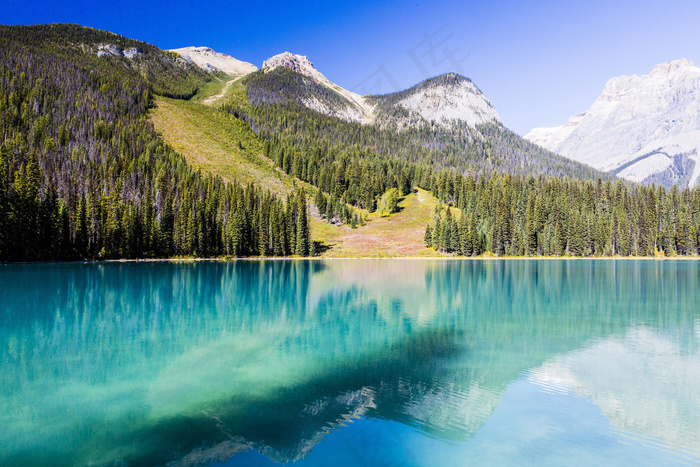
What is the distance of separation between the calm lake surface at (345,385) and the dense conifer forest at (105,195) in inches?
2013

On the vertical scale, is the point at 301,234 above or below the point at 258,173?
below

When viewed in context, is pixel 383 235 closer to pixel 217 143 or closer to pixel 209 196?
pixel 209 196

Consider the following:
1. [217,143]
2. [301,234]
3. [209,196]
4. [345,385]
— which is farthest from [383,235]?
[345,385]

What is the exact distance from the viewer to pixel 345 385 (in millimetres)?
12859

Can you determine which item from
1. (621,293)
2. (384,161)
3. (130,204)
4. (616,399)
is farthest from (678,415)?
(384,161)

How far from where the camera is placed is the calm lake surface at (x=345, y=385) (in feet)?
29.6

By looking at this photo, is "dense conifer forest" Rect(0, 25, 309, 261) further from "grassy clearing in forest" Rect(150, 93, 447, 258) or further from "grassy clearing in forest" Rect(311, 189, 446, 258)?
"grassy clearing in forest" Rect(311, 189, 446, 258)

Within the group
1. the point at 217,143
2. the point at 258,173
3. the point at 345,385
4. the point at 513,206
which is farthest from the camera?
the point at 217,143

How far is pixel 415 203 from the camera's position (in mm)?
138625

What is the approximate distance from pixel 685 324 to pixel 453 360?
1701cm

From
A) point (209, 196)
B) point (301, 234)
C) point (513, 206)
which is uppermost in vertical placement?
point (513, 206)

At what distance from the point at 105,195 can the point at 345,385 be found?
90.0 m

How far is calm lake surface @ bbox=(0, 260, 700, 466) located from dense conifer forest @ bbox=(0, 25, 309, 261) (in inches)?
2013

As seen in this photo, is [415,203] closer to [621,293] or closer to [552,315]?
[621,293]
